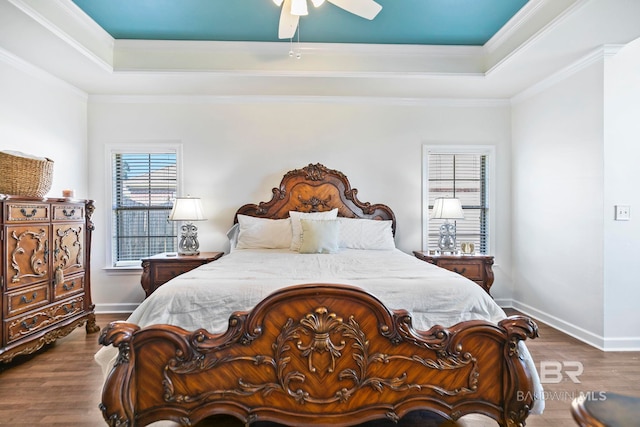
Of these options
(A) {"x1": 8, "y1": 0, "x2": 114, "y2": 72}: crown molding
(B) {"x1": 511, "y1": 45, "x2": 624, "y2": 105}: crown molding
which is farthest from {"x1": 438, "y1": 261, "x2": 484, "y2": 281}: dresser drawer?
(A) {"x1": 8, "y1": 0, "x2": 114, "y2": 72}: crown molding

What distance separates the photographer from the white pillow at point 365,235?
3533 mm

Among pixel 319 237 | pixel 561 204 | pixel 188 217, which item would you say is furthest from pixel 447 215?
pixel 188 217

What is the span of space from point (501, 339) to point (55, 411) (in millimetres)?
2653

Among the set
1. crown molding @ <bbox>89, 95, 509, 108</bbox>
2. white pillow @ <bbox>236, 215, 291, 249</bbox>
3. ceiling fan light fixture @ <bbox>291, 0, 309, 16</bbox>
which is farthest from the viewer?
crown molding @ <bbox>89, 95, 509, 108</bbox>

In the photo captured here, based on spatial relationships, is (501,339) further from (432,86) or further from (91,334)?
(91,334)

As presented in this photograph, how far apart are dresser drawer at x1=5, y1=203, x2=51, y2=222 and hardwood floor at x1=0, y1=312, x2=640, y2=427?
3.94ft

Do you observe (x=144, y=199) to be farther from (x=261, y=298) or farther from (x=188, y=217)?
(x=261, y=298)

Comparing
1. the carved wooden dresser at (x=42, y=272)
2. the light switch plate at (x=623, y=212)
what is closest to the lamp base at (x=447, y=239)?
the light switch plate at (x=623, y=212)

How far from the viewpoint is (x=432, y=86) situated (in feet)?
12.3

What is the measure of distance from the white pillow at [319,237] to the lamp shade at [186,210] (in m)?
1.30

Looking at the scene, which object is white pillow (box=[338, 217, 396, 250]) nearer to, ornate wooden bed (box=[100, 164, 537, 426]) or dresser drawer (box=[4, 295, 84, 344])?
ornate wooden bed (box=[100, 164, 537, 426])

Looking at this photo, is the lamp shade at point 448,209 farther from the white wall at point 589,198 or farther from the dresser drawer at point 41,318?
the dresser drawer at point 41,318

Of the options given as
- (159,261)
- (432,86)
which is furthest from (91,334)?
(432,86)

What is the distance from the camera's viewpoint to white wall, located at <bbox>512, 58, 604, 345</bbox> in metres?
2.97
